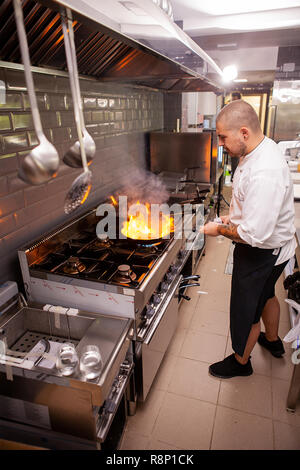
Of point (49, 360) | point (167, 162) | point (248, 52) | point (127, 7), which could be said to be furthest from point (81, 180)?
point (248, 52)

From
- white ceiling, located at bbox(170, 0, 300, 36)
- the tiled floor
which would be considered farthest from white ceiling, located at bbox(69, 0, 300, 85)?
the tiled floor

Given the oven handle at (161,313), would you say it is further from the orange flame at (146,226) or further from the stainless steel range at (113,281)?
the orange flame at (146,226)

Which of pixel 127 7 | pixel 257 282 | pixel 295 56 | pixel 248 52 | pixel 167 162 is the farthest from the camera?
pixel 248 52

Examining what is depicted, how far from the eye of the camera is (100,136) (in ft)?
7.88

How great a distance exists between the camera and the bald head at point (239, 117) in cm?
156

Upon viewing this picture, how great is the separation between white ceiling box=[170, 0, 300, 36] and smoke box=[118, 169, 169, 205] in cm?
153

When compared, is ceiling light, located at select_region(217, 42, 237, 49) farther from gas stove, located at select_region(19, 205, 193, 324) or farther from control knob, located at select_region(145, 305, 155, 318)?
control knob, located at select_region(145, 305, 155, 318)

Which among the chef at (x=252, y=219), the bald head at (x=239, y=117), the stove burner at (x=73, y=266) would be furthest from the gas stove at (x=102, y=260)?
the bald head at (x=239, y=117)

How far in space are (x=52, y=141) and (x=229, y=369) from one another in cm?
176

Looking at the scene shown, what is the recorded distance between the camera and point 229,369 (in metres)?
2.01

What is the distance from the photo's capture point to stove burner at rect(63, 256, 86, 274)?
1.55 meters

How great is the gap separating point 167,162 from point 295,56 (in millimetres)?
2699

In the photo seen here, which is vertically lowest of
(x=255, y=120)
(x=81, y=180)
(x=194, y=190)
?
(x=194, y=190)
